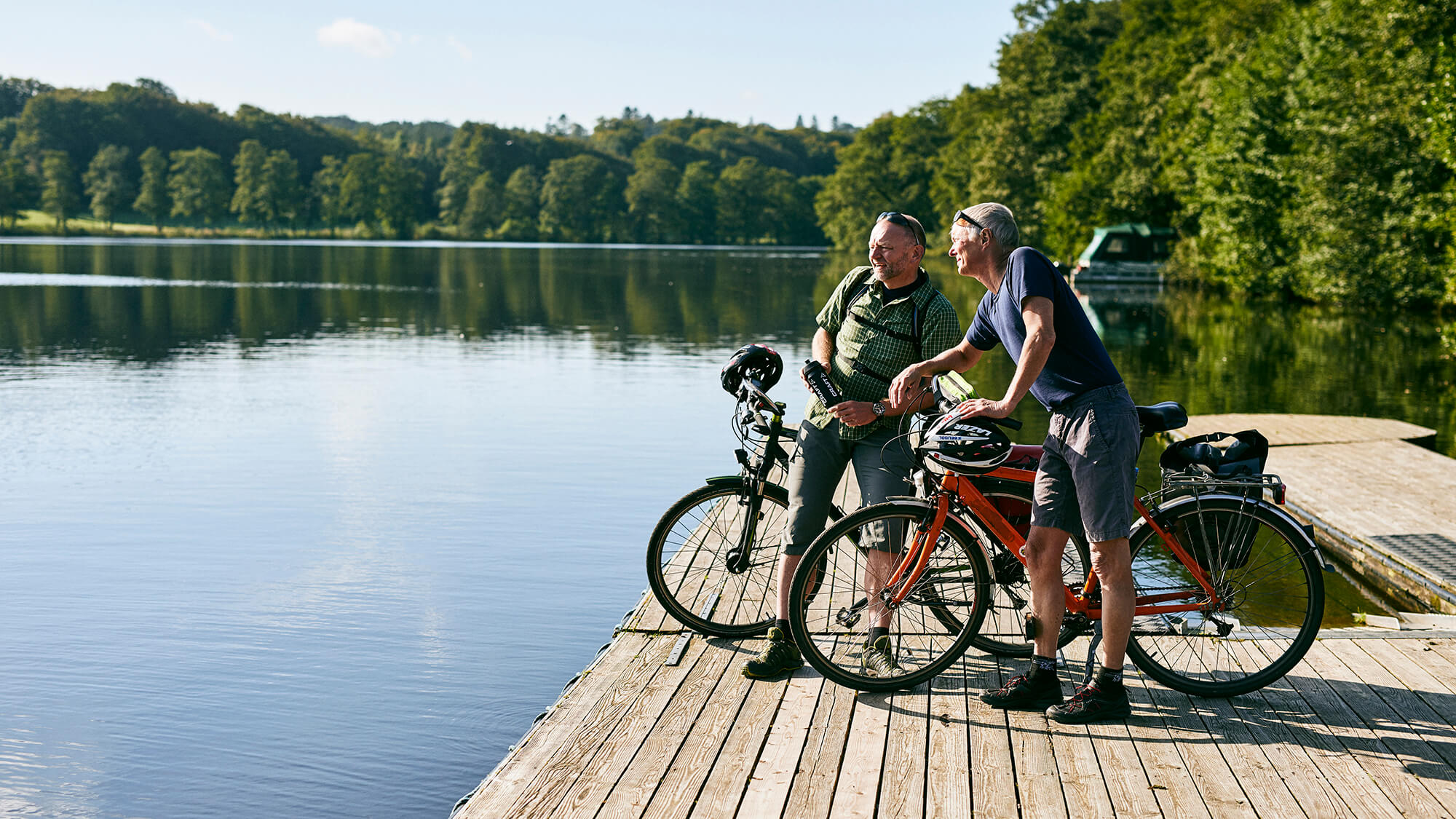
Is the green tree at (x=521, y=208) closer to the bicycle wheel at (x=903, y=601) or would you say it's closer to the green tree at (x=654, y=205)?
the green tree at (x=654, y=205)

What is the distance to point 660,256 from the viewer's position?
85.6 meters

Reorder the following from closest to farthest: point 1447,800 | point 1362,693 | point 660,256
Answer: point 1447,800 → point 1362,693 → point 660,256

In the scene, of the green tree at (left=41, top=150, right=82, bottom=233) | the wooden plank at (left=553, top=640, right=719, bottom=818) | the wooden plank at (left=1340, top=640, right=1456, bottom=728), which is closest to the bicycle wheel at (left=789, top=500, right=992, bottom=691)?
the wooden plank at (left=553, top=640, right=719, bottom=818)

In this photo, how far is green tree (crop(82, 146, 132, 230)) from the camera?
4894 inches

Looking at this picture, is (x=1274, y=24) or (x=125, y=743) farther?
(x=1274, y=24)

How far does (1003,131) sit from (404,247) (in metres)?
52.4

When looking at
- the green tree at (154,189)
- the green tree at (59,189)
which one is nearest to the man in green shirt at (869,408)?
the green tree at (59,189)

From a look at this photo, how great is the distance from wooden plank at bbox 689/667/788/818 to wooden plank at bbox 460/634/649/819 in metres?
0.57

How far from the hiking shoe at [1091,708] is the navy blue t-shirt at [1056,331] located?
102 cm

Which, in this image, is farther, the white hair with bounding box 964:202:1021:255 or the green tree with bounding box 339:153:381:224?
the green tree with bounding box 339:153:381:224

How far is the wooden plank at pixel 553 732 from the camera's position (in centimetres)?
376

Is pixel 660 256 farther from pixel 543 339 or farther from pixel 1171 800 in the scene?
pixel 1171 800

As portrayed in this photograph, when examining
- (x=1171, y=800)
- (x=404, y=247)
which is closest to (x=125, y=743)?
(x=1171, y=800)

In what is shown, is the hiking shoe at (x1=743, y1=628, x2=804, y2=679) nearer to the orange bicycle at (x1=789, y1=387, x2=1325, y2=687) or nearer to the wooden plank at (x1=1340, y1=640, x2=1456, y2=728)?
the orange bicycle at (x1=789, y1=387, x2=1325, y2=687)
